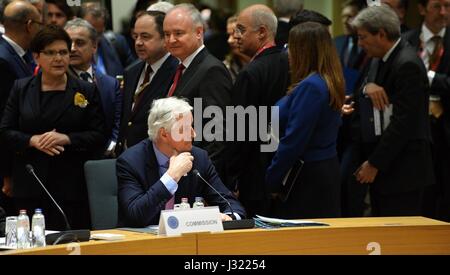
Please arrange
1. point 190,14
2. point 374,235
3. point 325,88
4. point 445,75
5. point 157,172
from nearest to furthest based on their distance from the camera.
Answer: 1. point 374,235
2. point 157,172
3. point 325,88
4. point 190,14
5. point 445,75

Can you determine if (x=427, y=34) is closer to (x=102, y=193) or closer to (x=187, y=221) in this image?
(x=102, y=193)

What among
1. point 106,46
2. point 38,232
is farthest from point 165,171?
point 106,46

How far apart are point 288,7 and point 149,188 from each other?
9.90 ft

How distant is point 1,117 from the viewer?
6.89 metres

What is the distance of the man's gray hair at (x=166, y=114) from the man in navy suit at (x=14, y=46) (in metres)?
1.90

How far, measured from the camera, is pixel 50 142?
6422 mm

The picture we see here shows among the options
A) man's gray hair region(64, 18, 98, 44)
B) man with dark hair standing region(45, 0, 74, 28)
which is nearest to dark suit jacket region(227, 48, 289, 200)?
man's gray hair region(64, 18, 98, 44)

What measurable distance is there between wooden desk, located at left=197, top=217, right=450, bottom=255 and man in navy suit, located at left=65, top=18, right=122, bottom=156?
2.70 metres

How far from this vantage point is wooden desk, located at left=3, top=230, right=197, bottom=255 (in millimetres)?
4152
